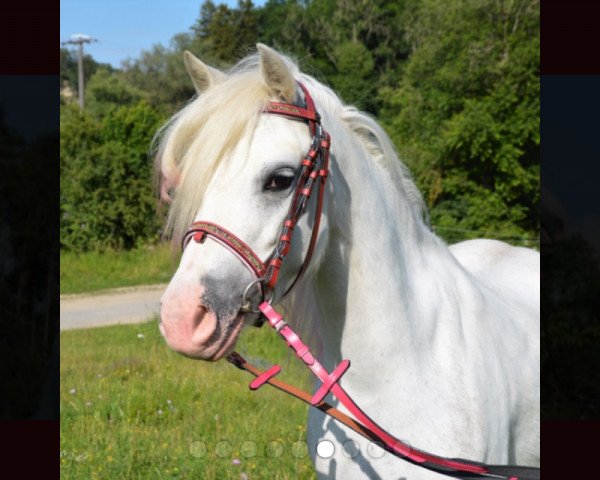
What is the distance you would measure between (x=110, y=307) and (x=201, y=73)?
34.3ft

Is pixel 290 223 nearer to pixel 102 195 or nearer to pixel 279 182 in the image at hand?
pixel 279 182

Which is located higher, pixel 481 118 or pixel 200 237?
pixel 200 237

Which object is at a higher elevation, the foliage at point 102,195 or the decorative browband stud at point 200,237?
the decorative browband stud at point 200,237

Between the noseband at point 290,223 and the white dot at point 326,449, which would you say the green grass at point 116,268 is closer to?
the white dot at point 326,449

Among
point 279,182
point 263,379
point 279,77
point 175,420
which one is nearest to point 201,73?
point 279,77

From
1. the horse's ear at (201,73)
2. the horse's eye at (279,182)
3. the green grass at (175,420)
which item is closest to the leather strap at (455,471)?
A: the horse's eye at (279,182)

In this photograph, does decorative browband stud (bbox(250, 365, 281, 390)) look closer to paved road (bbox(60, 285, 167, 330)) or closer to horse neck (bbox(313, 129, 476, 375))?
horse neck (bbox(313, 129, 476, 375))

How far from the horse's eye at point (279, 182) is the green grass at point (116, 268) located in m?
12.5

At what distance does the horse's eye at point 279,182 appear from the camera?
1.79 metres

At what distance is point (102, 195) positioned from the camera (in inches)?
557
